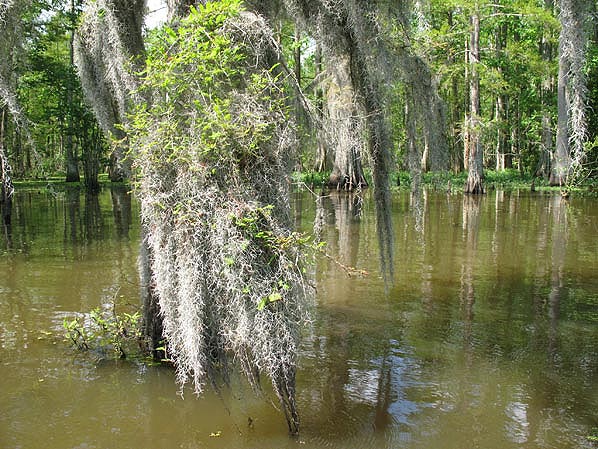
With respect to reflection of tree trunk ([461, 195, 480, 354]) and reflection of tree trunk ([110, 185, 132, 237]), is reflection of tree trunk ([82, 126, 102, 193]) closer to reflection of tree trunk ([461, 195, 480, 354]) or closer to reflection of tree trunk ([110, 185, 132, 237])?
reflection of tree trunk ([110, 185, 132, 237])

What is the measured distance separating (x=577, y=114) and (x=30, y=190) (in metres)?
31.3

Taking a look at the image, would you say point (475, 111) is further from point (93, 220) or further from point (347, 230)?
point (93, 220)

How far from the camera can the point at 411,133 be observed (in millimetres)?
5473

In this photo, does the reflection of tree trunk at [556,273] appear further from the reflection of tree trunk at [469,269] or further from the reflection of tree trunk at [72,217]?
the reflection of tree trunk at [72,217]

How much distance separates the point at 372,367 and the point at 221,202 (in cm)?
280

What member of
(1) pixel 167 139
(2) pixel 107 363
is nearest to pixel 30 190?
(2) pixel 107 363

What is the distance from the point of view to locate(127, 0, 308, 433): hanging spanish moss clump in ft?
11.1

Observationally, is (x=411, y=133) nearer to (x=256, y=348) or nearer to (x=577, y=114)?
(x=577, y=114)

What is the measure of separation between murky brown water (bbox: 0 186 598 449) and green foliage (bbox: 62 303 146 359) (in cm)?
19

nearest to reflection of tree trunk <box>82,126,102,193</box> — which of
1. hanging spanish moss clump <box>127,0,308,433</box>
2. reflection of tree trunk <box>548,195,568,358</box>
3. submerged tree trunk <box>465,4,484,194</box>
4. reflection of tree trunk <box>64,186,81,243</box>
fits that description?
reflection of tree trunk <box>64,186,81,243</box>

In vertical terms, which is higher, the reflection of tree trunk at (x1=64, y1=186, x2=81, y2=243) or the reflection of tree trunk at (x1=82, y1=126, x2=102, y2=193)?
the reflection of tree trunk at (x1=82, y1=126, x2=102, y2=193)

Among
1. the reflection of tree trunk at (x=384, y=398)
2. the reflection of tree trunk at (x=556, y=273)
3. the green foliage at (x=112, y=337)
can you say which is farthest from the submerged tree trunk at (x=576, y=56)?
the green foliage at (x=112, y=337)

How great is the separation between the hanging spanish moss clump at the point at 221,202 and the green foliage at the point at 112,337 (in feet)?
7.16

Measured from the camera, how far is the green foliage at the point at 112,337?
5.70 m
